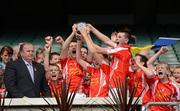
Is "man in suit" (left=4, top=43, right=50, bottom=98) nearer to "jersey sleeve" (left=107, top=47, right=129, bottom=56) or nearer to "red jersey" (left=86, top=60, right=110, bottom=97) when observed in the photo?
"red jersey" (left=86, top=60, right=110, bottom=97)

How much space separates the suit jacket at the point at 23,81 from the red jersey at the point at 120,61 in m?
1.25

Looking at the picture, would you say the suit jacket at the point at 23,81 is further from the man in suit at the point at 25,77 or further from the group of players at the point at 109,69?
the group of players at the point at 109,69

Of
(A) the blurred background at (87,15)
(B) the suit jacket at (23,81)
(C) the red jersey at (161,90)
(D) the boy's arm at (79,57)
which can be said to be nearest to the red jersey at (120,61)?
(C) the red jersey at (161,90)

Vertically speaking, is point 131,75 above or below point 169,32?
below

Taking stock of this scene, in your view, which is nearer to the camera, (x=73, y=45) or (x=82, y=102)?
(x=82, y=102)

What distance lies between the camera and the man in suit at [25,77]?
936 cm

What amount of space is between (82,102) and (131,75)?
1234mm

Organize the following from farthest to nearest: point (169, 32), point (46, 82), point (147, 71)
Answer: point (169, 32), point (46, 82), point (147, 71)

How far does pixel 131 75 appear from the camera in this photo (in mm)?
9438

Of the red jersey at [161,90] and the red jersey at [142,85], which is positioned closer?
the red jersey at [142,85]

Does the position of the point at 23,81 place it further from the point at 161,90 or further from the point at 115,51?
the point at 161,90

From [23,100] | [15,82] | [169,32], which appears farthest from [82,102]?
[169,32]

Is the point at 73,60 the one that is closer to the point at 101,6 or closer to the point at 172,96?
the point at 172,96

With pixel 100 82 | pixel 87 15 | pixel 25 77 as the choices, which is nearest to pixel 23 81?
pixel 25 77
